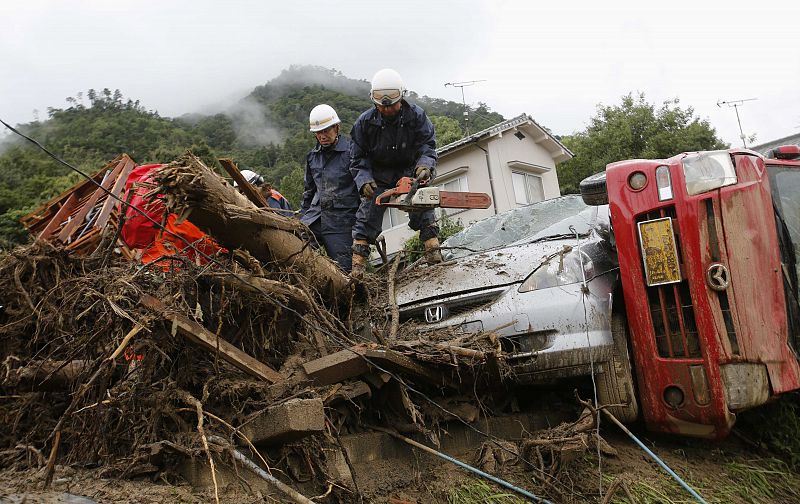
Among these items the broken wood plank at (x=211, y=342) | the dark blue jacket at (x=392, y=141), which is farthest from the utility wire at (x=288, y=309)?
the dark blue jacket at (x=392, y=141)

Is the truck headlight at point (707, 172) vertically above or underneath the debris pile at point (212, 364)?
above

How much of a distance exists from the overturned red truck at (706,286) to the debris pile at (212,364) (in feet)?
2.90

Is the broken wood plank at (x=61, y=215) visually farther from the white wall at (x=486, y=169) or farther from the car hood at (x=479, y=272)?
the white wall at (x=486, y=169)

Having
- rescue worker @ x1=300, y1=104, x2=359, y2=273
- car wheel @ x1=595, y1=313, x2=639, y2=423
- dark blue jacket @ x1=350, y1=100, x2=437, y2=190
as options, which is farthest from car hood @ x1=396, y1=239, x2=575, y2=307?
rescue worker @ x1=300, y1=104, x2=359, y2=273

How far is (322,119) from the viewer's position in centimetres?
627

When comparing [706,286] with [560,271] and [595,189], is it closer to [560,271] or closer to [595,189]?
[560,271]

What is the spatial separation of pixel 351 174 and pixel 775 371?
3.68 metres

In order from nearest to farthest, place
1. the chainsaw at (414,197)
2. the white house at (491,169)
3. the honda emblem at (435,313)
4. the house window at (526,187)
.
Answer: the honda emblem at (435,313)
the chainsaw at (414,197)
the white house at (491,169)
the house window at (526,187)

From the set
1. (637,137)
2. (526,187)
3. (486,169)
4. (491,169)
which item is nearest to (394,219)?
(486,169)

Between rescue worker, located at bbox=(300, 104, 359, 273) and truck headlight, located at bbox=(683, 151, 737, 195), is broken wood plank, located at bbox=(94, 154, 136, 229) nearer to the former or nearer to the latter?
rescue worker, located at bbox=(300, 104, 359, 273)

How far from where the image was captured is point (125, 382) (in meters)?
2.92

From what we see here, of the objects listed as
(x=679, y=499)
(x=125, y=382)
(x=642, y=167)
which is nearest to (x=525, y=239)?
(x=642, y=167)

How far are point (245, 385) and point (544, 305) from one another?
1717 mm

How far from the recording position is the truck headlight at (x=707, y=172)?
383cm
